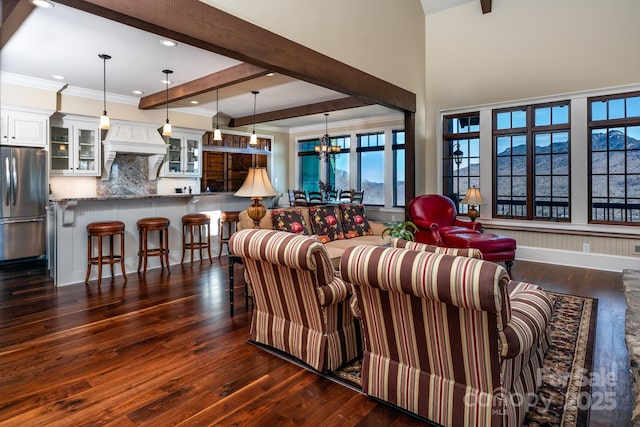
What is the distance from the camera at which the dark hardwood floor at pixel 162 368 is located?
1991 mm

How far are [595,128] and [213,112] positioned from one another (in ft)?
22.0

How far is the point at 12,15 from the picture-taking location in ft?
11.7

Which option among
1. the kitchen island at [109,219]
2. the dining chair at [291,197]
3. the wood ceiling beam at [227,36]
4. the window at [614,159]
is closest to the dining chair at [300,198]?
the dining chair at [291,197]

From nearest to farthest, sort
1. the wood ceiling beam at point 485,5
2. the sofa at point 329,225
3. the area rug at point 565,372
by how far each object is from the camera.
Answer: the area rug at point 565,372 → the sofa at point 329,225 → the wood ceiling beam at point 485,5

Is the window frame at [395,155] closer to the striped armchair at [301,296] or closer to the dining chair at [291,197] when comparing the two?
the dining chair at [291,197]

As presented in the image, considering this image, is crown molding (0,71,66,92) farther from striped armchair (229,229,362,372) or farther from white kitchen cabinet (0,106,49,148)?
striped armchair (229,229,362,372)

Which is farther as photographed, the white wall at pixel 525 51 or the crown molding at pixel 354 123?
the crown molding at pixel 354 123

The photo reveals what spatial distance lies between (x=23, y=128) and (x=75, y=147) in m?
0.84

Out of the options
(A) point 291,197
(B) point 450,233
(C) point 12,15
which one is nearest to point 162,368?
(C) point 12,15

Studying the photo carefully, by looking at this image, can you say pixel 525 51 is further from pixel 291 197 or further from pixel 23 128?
pixel 23 128

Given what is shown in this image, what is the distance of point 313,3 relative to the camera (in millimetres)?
4016

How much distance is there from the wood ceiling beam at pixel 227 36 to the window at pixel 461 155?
2.55 metres

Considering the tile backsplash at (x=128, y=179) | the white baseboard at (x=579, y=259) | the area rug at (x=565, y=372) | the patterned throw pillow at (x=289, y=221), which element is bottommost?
the area rug at (x=565, y=372)

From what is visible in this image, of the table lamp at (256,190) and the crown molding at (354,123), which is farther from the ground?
the crown molding at (354,123)
